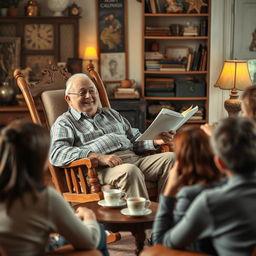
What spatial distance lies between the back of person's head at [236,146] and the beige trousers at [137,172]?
1.55 meters

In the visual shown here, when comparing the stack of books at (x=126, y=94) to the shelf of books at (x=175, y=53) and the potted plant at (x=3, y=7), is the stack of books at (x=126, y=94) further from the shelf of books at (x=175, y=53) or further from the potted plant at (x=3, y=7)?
the potted plant at (x=3, y=7)

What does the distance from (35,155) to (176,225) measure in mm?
525

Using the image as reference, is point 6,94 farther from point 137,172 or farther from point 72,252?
point 72,252

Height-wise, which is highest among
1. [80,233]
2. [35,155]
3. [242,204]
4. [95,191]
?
[35,155]

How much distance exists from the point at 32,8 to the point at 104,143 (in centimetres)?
274

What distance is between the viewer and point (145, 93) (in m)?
6.13

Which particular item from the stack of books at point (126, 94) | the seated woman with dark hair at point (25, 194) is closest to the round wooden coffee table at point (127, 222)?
the seated woman with dark hair at point (25, 194)

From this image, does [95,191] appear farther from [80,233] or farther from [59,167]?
[80,233]

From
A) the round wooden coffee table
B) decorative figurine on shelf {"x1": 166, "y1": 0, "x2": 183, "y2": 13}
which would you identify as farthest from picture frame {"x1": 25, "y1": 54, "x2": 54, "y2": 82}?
the round wooden coffee table

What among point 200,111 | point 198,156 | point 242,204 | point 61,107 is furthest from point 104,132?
point 200,111

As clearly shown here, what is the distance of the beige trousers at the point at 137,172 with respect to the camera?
3.35 meters

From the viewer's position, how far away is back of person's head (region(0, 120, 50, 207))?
1.84 m

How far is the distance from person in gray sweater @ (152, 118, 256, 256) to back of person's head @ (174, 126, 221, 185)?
0.14 meters

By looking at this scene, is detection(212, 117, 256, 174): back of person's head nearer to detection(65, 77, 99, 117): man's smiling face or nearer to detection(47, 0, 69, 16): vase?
detection(65, 77, 99, 117): man's smiling face
